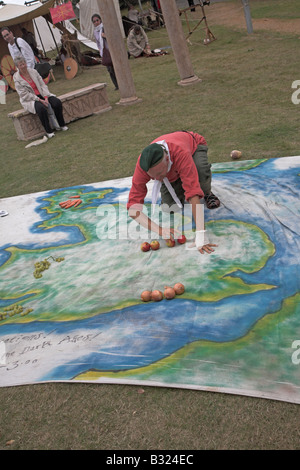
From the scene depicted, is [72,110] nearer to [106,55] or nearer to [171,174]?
[106,55]

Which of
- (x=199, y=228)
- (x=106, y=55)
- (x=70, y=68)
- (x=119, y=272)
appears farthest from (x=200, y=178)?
(x=70, y=68)

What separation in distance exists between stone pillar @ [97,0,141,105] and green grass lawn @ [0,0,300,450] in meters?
0.35

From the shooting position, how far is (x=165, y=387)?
8.25ft

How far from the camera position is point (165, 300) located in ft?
10.6

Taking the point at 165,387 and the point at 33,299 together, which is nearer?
the point at 165,387

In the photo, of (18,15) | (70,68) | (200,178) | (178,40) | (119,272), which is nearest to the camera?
(119,272)

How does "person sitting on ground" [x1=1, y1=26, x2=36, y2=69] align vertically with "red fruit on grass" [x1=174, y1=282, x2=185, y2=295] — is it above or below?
above

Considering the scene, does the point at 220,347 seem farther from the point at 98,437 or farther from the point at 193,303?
the point at 98,437

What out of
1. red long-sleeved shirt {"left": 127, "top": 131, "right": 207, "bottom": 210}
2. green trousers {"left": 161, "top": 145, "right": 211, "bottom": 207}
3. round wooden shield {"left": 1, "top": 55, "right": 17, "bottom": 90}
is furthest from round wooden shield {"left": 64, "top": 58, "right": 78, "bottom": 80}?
red long-sleeved shirt {"left": 127, "top": 131, "right": 207, "bottom": 210}

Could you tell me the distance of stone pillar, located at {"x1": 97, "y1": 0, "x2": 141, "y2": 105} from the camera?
337 inches

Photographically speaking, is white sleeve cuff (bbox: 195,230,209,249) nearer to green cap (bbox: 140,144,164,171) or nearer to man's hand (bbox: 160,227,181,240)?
man's hand (bbox: 160,227,181,240)

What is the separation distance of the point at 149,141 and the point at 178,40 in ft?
11.0

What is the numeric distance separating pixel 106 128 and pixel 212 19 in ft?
38.6

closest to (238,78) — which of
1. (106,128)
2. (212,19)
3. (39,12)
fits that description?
(106,128)
